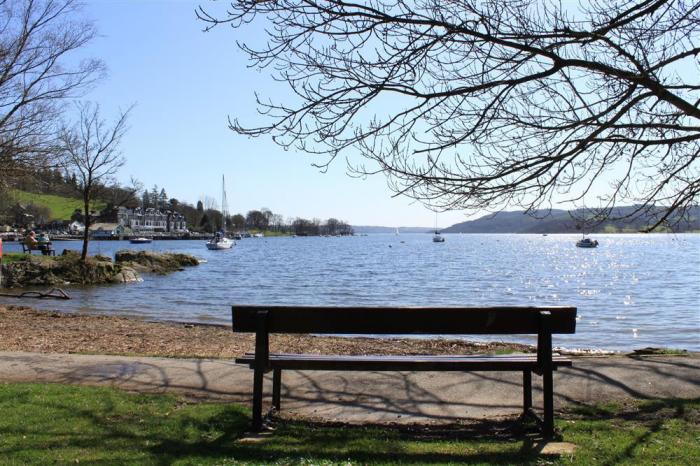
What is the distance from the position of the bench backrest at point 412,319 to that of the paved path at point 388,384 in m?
1.01

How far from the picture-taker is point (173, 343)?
36.6 feet

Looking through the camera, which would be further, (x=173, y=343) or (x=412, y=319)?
(x=173, y=343)

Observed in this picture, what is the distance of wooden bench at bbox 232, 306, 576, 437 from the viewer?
4.92 m

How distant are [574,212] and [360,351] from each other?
5.64m

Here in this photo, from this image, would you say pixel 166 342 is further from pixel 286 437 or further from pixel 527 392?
pixel 527 392

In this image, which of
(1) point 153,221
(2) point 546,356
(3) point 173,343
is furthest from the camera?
(1) point 153,221

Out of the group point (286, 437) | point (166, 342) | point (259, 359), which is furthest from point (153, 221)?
point (286, 437)

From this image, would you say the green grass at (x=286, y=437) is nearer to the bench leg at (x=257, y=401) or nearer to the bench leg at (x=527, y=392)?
the bench leg at (x=257, y=401)

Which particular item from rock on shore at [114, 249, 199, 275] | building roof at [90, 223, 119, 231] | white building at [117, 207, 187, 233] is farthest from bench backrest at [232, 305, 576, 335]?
building roof at [90, 223, 119, 231]

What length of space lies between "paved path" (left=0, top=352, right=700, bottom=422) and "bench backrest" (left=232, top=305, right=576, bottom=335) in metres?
1.01

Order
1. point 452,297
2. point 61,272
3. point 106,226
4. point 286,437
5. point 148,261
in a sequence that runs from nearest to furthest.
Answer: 1. point 286,437
2. point 452,297
3. point 61,272
4. point 148,261
5. point 106,226

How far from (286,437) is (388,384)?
2.09 metres

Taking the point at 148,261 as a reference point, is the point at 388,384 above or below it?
above

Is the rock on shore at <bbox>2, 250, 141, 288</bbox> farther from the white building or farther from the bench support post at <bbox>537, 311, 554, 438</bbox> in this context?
the white building
